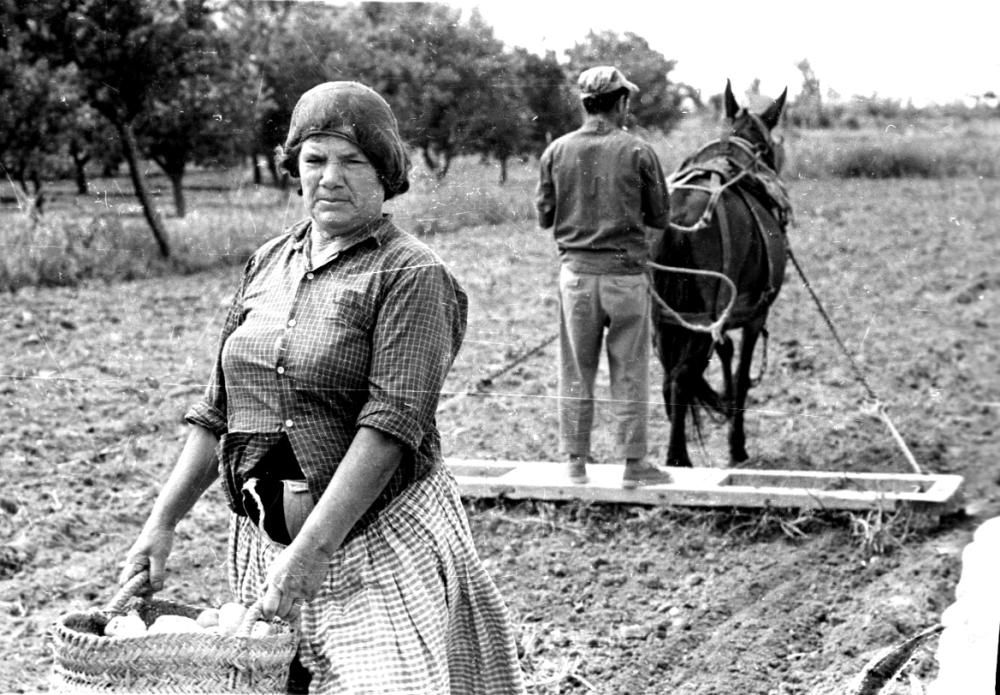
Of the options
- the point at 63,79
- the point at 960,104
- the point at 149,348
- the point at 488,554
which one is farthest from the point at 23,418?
the point at 960,104

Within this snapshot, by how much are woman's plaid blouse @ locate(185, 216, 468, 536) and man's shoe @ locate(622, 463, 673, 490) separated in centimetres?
261

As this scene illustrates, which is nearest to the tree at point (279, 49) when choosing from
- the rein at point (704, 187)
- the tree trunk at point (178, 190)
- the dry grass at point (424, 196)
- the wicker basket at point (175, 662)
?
the dry grass at point (424, 196)

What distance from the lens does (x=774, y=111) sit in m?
2.99

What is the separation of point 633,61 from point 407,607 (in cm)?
120

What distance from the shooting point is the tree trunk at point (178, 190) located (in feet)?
9.73

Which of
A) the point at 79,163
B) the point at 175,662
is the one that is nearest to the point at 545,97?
the point at 79,163

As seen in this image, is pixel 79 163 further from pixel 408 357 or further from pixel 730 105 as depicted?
pixel 730 105

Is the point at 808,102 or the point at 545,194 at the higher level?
the point at 808,102

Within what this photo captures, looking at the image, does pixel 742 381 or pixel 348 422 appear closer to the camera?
pixel 348 422

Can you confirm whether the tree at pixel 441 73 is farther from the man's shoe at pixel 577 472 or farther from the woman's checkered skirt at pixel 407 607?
the man's shoe at pixel 577 472

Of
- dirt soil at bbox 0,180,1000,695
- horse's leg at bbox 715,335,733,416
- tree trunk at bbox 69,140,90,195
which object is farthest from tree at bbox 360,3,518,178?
horse's leg at bbox 715,335,733,416

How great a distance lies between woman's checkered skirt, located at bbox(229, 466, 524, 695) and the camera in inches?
85.6

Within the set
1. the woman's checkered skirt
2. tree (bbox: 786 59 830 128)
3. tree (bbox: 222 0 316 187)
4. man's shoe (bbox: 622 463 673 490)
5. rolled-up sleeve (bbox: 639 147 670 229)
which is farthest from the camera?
man's shoe (bbox: 622 463 673 490)

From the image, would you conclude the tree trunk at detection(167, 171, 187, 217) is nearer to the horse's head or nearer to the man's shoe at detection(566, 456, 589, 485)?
the horse's head
